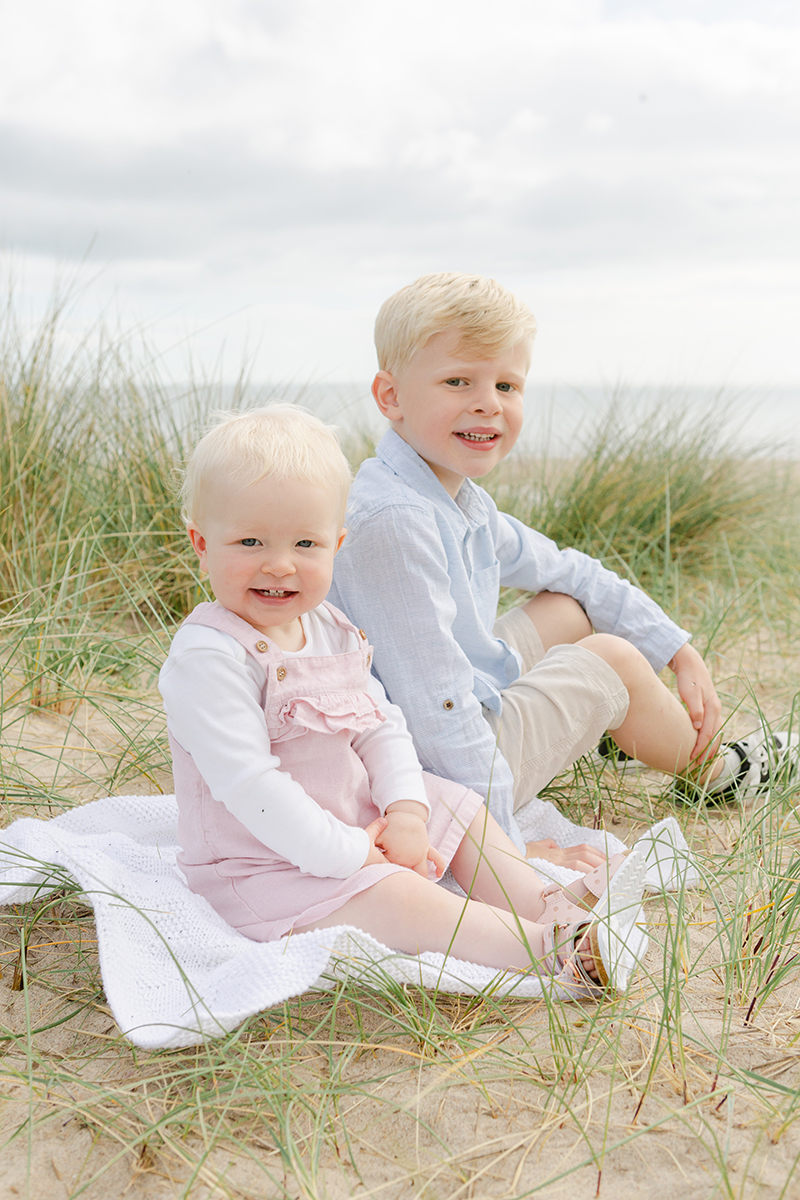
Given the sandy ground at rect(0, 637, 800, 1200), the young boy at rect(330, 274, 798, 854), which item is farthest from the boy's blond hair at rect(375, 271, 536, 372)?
the sandy ground at rect(0, 637, 800, 1200)

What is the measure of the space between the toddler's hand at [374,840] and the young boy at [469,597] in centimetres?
Answer: 25

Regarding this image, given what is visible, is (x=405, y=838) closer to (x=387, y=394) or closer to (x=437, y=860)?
(x=437, y=860)

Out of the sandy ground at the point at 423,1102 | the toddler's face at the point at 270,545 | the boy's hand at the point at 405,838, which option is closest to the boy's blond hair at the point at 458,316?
the toddler's face at the point at 270,545

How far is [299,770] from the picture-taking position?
162 centimetres

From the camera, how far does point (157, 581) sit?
329 centimetres

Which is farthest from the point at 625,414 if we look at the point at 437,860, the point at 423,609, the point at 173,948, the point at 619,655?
the point at 173,948

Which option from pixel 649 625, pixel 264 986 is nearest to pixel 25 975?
pixel 264 986

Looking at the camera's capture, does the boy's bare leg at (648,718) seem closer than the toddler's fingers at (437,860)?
No

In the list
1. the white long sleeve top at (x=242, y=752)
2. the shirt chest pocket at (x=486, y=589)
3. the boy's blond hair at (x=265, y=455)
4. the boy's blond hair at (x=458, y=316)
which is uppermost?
the boy's blond hair at (x=458, y=316)

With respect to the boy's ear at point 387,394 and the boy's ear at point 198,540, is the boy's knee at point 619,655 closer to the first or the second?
the boy's ear at point 387,394

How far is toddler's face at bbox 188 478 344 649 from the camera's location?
5.01ft

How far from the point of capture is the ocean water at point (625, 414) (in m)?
4.44

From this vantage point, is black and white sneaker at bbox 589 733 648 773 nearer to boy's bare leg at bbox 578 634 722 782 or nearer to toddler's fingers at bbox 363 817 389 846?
boy's bare leg at bbox 578 634 722 782

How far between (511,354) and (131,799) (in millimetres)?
1176
